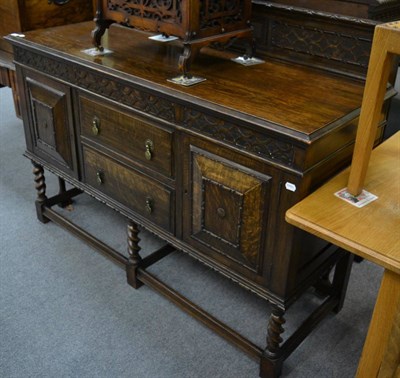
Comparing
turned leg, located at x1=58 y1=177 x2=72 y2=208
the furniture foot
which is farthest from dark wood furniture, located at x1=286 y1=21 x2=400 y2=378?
turned leg, located at x1=58 y1=177 x2=72 y2=208

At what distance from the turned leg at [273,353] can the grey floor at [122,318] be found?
0.06m

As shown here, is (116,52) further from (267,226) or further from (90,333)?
(90,333)

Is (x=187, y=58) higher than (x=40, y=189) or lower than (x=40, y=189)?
higher

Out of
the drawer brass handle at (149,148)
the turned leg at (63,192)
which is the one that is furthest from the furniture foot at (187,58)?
the turned leg at (63,192)

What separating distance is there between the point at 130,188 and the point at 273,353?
71cm

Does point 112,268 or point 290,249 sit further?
point 112,268

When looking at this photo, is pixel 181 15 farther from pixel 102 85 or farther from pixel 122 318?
pixel 122 318

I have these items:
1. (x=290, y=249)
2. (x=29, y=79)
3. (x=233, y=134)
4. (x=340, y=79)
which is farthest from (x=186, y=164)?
(x=29, y=79)

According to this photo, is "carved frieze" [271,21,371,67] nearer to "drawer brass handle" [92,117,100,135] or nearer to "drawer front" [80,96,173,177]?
"drawer front" [80,96,173,177]

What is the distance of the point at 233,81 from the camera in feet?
4.86

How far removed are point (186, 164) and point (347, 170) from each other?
1.49 ft

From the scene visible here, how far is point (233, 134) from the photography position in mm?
1295

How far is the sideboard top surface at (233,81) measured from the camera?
4.15ft

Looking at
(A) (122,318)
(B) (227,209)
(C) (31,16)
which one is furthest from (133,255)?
(C) (31,16)
